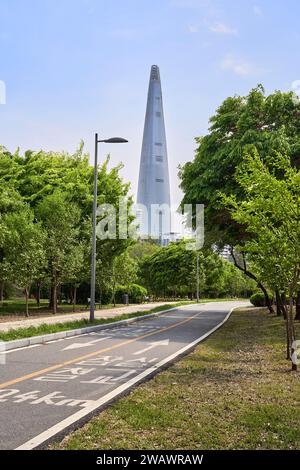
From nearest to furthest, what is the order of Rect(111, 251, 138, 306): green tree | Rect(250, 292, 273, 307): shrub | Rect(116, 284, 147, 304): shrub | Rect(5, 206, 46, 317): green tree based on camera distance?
Rect(5, 206, 46, 317): green tree
Rect(111, 251, 138, 306): green tree
Rect(250, 292, 273, 307): shrub
Rect(116, 284, 147, 304): shrub

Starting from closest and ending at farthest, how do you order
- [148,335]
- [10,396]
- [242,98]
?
[10,396], [148,335], [242,98]

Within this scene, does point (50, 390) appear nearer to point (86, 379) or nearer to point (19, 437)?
point (86, 379)

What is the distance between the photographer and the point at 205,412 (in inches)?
253

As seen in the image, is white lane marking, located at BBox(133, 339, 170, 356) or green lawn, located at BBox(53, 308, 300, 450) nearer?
green lawn, located at BBox(53, 308, 300, 450)

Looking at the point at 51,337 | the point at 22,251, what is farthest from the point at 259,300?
the point at 51,337

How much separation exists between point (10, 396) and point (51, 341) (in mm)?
7568

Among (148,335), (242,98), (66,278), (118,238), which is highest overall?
(242,98)

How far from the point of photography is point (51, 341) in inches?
582

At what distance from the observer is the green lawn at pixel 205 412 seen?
517cm

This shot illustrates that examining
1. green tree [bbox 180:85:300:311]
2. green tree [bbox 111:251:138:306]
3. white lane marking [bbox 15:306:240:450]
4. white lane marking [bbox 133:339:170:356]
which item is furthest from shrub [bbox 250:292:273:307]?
white lane marking [bbox 15:306:240:450]

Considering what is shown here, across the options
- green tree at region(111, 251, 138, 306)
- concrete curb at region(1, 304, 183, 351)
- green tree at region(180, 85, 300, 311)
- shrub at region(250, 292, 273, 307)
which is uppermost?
green tree at region(180, 85, 300, 311)

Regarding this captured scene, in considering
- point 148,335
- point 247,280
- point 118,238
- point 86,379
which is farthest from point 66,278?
point 247,280

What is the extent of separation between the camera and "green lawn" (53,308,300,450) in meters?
5.17

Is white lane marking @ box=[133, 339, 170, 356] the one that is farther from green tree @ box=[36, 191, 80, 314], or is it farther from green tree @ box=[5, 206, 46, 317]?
green tree @ box=[36, 191, 80, 314]
